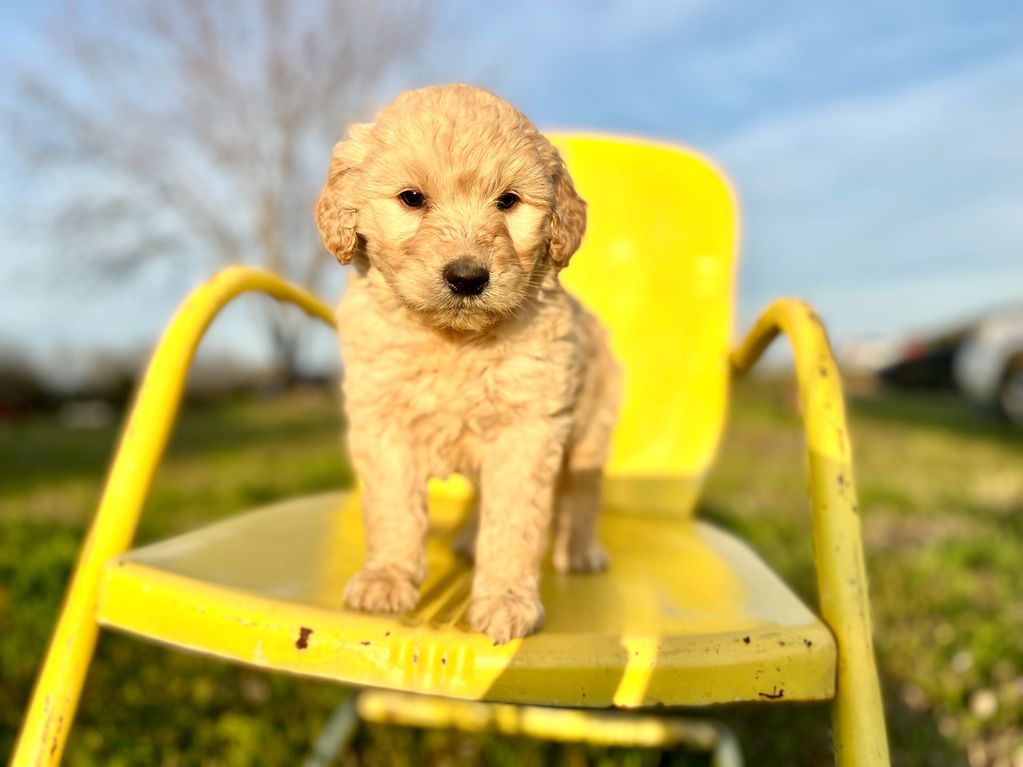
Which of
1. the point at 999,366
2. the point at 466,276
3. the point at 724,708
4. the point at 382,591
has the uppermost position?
the point at 466,276

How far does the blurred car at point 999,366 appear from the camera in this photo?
646 cm

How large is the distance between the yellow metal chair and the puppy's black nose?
13.7 inches

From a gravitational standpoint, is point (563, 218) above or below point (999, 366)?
above

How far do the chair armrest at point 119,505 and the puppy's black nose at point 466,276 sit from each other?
536 millimetres

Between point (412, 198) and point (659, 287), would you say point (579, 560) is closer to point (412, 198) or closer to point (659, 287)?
point (412, 198)

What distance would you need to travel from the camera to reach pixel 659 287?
5.61 feet

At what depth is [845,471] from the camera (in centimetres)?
98

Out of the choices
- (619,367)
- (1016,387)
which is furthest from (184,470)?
(1016,387)

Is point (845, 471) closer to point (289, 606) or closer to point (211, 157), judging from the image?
point (289, 606)

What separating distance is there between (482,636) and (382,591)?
0.46ft

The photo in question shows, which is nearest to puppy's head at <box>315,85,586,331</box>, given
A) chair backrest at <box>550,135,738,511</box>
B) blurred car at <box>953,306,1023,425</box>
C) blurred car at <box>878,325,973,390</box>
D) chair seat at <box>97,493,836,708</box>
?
chair seat at <box>97,493,836,708</box>

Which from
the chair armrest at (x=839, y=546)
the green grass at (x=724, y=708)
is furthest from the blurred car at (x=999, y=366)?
the chair armrest at (x=839, y=546)

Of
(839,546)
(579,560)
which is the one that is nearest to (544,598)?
(579,560)

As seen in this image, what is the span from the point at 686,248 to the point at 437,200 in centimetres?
103
